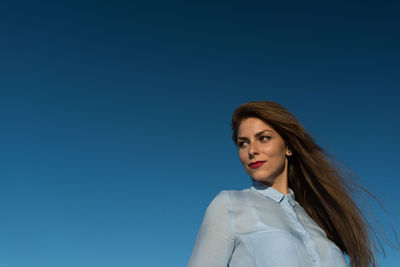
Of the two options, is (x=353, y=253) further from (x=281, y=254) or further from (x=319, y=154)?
(x=281, y=254)

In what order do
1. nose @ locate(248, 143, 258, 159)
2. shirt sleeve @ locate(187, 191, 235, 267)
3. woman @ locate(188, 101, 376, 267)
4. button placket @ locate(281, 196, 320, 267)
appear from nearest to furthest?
shirt sleeve @ locate(187, 191, 235, 267)
woman @ locate(188, 101, 376, 267)
button placket @ locate(281, 196, 320, 267)
nose @ locate(248, 143, 258, 159)

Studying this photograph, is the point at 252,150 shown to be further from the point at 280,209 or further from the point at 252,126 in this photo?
the point at 280,209

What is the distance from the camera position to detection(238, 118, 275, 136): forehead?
4.73 metres

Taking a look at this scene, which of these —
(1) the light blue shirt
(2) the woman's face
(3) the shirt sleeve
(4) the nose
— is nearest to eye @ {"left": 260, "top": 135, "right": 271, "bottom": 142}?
(2) the woman's face

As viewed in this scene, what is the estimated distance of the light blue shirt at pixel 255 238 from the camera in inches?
149

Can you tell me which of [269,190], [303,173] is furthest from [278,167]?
[303,173]

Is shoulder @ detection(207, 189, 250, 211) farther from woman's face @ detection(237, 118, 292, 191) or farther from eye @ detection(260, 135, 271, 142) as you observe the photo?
eye @ detection(260, 135, 271, 142)

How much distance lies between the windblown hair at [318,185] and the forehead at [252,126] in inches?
1.8

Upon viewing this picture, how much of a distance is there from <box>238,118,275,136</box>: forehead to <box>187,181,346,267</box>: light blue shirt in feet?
2.12


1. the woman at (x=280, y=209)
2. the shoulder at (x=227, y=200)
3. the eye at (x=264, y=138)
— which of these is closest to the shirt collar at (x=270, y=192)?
the woman at (x=280, y=209)

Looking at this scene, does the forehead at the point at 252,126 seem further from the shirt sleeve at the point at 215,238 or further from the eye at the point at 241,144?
the shirt sleeve at the point at 215,238

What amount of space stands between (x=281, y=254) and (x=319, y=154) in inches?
70.1

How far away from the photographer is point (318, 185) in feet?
17.0

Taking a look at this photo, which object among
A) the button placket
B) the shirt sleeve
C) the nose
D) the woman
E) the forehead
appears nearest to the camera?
the shirt sleeve
